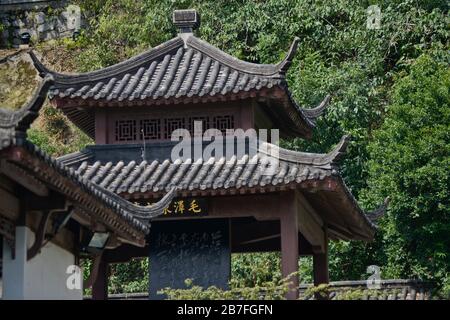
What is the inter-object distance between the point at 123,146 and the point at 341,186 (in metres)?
4.04

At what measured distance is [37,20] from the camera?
4369cm

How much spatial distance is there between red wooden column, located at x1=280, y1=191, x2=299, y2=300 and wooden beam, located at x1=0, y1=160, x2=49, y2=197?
21.0ft

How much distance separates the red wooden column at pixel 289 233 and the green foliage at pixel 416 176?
710 cm

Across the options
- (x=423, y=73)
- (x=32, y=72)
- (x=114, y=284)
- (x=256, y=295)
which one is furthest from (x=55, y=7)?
(x=256, y=295)

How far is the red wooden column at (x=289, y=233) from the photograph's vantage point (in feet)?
64.7

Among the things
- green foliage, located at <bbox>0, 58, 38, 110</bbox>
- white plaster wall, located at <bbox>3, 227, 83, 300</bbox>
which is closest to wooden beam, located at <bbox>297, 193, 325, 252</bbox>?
white plaster wall, located at <bbox>3, 227, 83, 300</bbox>

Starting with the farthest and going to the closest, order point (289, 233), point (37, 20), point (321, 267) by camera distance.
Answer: point (37, 20)
point (321, 267)
point (289, 233)

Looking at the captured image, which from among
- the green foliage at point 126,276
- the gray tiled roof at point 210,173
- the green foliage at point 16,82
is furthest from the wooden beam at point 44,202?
the green foliage at point 16,82

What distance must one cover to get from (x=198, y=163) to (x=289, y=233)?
1984 mm

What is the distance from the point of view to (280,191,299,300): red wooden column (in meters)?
19.7

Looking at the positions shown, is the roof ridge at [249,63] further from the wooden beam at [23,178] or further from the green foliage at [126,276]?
the green foliage at [126,276]

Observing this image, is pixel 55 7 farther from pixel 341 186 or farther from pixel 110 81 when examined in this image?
pixel 341 186

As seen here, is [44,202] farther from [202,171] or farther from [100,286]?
[100,286]

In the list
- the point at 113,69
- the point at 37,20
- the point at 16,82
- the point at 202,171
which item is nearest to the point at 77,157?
the point at 113,69
